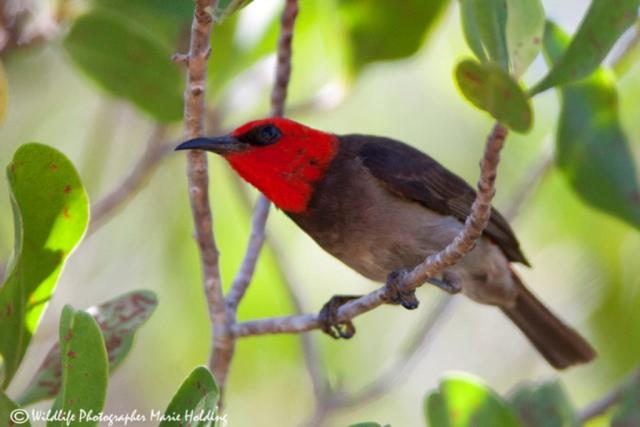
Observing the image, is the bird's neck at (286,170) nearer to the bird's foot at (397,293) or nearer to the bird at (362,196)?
the bird at (362,196)

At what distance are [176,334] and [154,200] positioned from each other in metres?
1.01

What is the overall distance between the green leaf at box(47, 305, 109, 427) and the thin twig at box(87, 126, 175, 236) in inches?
72.5

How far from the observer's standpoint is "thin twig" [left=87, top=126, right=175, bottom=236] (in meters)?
4.92

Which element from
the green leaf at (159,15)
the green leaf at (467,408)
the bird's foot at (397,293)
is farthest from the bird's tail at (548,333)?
the green leaf at (159,15)

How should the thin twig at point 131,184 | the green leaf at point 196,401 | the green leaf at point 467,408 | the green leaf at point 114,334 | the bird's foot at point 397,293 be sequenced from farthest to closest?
1. the thin twig at point 131,184
2. the bird's foot at point 397,293
3. the green leaf at point 467,408
4. the green leaf at point 114,334
5. the green leaf at point 196,401

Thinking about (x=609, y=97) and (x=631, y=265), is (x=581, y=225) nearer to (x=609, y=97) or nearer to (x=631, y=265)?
(x=631, y=265)

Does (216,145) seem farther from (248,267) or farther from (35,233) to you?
(35,233)

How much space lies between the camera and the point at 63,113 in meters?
7.74

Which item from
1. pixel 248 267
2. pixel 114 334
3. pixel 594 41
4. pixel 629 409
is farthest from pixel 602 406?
pixel 114 334

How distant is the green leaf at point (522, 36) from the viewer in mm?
3225

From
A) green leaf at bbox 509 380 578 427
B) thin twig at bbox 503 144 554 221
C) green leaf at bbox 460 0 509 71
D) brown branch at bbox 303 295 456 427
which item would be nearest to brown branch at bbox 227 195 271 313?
brown branch at bbox 303 295 456 427

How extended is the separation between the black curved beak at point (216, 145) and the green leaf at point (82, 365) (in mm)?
1145

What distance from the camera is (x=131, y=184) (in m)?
5.02

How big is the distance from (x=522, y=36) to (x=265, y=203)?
6.35ft
